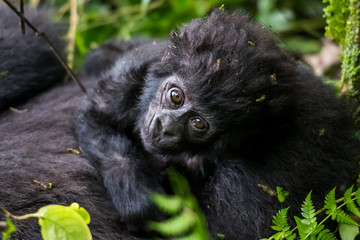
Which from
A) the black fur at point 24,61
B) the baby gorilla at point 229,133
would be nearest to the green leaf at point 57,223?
the baby gorilla at point 229,133

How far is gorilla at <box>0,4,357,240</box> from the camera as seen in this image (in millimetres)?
2230

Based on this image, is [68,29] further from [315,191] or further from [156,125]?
[315,191]

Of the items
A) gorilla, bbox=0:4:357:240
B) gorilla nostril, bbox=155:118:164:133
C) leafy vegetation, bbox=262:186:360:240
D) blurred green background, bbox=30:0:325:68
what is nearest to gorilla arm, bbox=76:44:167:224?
gorilla, bbox=0:4:357:240

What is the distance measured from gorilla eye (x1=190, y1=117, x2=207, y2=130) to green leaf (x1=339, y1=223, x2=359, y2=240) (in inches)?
33.3

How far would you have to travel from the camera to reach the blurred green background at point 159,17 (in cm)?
483

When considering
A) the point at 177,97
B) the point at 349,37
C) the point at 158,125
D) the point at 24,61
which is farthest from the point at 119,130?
the point at 349,37

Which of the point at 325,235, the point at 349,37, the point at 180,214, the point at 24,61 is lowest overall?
the point at 180,214

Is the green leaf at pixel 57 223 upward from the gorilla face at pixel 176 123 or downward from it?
downward

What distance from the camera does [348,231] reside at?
2.05 metres

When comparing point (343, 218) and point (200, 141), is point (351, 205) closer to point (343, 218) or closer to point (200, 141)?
point (343, 218)

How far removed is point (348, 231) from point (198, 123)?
91 cm

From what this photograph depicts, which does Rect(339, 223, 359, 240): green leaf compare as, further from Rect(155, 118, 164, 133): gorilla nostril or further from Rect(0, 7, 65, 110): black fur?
Rect(0, 7, 65, 110): black fur

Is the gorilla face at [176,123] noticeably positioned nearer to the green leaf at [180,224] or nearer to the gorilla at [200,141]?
the gorilla at [200,141]

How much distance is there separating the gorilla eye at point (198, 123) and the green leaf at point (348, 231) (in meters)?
0.85
